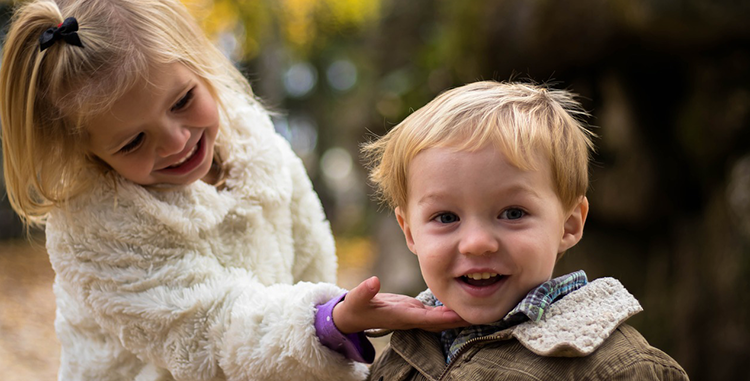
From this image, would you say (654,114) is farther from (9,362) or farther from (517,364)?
(9,362)

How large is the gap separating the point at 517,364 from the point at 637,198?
4129 mm

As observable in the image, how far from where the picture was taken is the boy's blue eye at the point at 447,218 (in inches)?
58.6

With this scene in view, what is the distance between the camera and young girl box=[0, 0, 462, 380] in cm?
179

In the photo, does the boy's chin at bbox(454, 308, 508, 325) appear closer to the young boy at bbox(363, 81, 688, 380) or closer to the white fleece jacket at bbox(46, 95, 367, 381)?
the young boy at bbox(363, 81, 688, 380)

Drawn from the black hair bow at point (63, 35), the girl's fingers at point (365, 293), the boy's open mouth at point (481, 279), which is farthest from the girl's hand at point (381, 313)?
the black hair bow at point (63, 35)

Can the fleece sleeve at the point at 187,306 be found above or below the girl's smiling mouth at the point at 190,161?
below

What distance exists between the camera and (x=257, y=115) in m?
2.37

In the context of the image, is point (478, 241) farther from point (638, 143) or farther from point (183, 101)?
point (638, 143)

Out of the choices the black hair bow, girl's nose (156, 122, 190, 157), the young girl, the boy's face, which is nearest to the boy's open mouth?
the boy's face

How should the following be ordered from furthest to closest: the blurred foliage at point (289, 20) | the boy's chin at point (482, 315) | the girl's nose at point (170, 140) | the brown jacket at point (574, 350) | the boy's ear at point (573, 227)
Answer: the blurred foliage at point (289, 20), the girl's nose at point (170, 140), the boy's ear at point (573, 227), the boy's chin at point (482, 315), the brown jacket at point (574, 350)

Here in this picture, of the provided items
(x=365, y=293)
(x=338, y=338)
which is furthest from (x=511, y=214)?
(x=338, y=338)

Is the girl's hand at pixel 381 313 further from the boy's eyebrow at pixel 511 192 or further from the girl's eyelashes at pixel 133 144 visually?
the girl's eyelashes at pixel 133 144

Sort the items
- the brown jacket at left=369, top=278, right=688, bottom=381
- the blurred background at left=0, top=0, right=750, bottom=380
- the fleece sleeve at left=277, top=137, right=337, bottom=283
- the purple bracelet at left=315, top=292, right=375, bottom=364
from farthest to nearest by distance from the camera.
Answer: the blurred background at left=0, top=0, right=750, bottom=380, the fleece sleeve at left=277, top=137, right=337, bottom=283, the purple bracelet at left=315, top=292, right=375, bottom=364, the brown jacket at left=369, top=278, right=688, bottom=381

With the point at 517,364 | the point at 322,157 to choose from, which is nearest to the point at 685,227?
the point at 517,364
